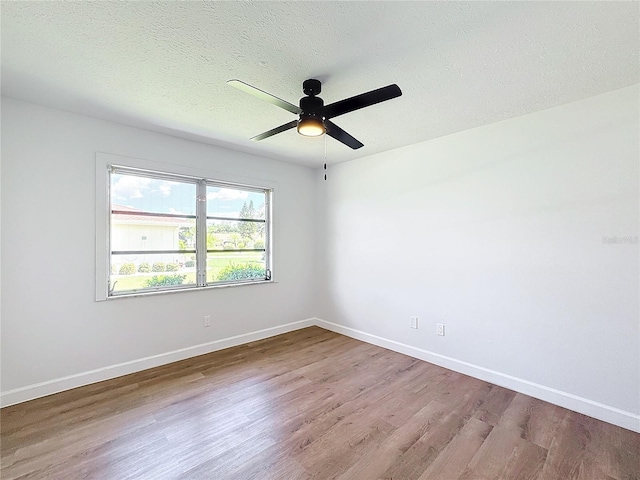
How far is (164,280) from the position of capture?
332cm

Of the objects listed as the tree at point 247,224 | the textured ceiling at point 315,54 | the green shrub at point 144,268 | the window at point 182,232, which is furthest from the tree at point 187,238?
the textured ceiling at point 315,54

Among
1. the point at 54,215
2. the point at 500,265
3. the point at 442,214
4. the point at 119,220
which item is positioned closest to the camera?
the point at 54,215

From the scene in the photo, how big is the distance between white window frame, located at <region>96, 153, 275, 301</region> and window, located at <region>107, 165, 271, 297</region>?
0.04 ft

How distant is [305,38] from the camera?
1.69 meters

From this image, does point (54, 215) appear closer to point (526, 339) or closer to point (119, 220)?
point (119, 220)

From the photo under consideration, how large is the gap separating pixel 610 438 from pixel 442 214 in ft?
7.14

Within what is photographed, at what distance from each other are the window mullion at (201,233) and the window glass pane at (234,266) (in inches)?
3.1

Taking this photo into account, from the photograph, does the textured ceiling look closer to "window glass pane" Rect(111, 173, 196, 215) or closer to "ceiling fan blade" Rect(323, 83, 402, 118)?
"ceiling fan blade" Rect(323, 83, 402, 118)

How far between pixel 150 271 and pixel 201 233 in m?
0.69

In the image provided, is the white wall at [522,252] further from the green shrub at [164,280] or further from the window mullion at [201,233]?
the green shrub at [164,280]

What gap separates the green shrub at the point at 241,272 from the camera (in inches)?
151

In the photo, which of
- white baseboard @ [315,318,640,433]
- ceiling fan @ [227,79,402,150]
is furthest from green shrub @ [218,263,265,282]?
ceiling fan @ [227,79,402,150]

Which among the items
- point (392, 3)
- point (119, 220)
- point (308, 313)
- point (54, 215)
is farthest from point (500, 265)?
point (54, 215)

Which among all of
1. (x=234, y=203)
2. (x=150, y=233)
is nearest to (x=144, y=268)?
(x=150, y=233)
